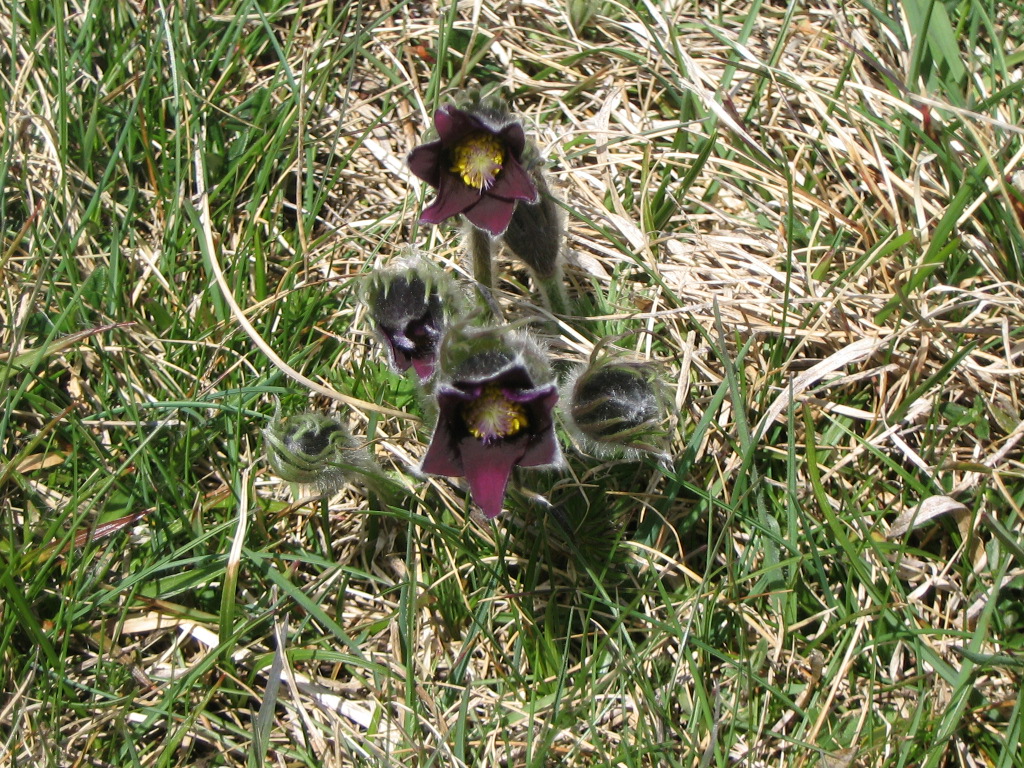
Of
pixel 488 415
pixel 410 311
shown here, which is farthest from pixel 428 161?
pixel 488 415

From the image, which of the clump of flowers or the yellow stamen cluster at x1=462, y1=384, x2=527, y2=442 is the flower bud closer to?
the clump of flowers

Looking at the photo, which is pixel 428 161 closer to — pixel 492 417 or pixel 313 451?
pixel 492 417

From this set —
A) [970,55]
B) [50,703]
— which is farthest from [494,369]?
[970,55]

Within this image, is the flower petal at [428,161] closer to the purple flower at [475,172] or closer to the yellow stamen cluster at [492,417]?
the purple flower at [475,172]

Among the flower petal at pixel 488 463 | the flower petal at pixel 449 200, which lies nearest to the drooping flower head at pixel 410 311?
the flower petal at pixel 449 200

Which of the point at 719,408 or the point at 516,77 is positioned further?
the point at 516,77

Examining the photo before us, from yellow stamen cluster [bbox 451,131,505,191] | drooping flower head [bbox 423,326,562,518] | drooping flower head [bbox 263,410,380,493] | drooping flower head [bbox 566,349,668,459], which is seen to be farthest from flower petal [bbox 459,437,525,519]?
yellow stamen cluster [bbox 451,131,505,191]

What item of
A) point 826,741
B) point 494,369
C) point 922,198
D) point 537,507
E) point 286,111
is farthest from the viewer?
point 286,111

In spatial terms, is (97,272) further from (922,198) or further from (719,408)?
(922,198)

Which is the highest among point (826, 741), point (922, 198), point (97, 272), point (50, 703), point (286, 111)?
point (922, 198)
